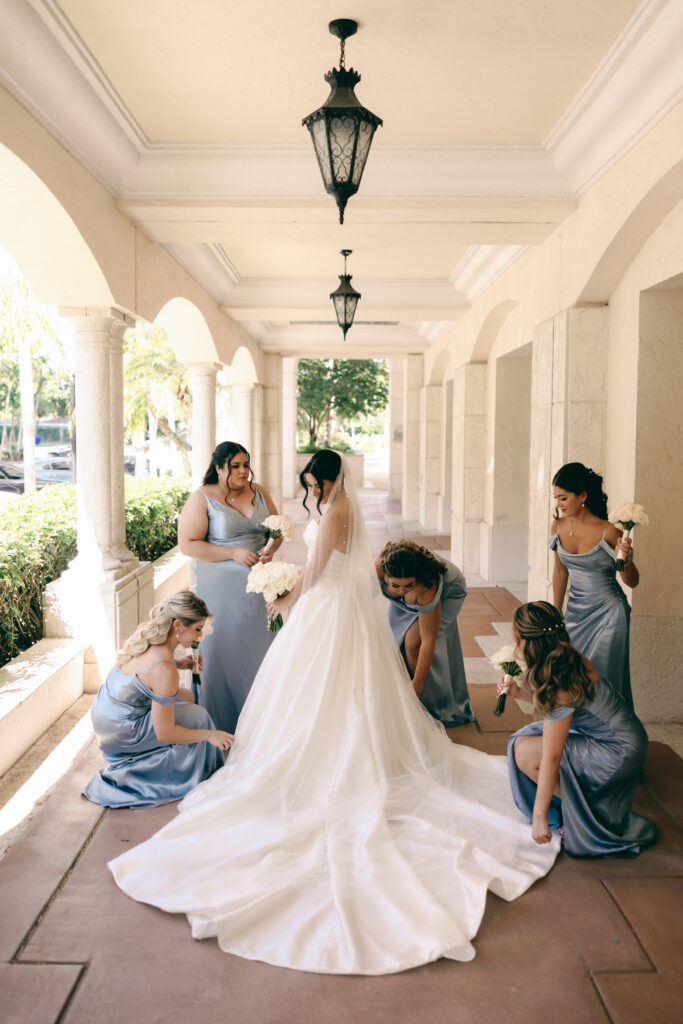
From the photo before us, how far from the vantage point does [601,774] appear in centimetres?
345

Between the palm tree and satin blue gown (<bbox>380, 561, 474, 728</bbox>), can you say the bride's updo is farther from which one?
the palm tree

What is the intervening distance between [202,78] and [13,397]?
40216 mm

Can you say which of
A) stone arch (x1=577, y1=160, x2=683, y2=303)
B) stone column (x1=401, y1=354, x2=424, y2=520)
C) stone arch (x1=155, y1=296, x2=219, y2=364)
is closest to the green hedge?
stone arch (x1=155, y1=296, x2=219, y2=364)

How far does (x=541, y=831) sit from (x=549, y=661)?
0.74 metres

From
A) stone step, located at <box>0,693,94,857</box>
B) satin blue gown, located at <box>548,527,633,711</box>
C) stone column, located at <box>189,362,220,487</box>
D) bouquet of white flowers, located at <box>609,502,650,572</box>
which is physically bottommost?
stone step, located at <box>0,693,94,857</box>

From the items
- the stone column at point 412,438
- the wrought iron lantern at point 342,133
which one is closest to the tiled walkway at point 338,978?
the wrought iron lantern at point 342,133

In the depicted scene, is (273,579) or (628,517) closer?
(273,579)

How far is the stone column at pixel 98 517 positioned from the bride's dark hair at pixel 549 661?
3601 millimetres

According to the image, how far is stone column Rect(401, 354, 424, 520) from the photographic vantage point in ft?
56.6

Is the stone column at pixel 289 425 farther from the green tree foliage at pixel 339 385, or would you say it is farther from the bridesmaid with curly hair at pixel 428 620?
the bridesmaid with curly hair at pixel 428 620

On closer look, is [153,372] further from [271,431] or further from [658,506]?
[658,506]

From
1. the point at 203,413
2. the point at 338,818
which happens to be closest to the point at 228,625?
the point at 338,818

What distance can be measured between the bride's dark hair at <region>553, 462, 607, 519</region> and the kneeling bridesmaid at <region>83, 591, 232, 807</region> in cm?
227

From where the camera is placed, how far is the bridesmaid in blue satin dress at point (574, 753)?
333 centimetres
